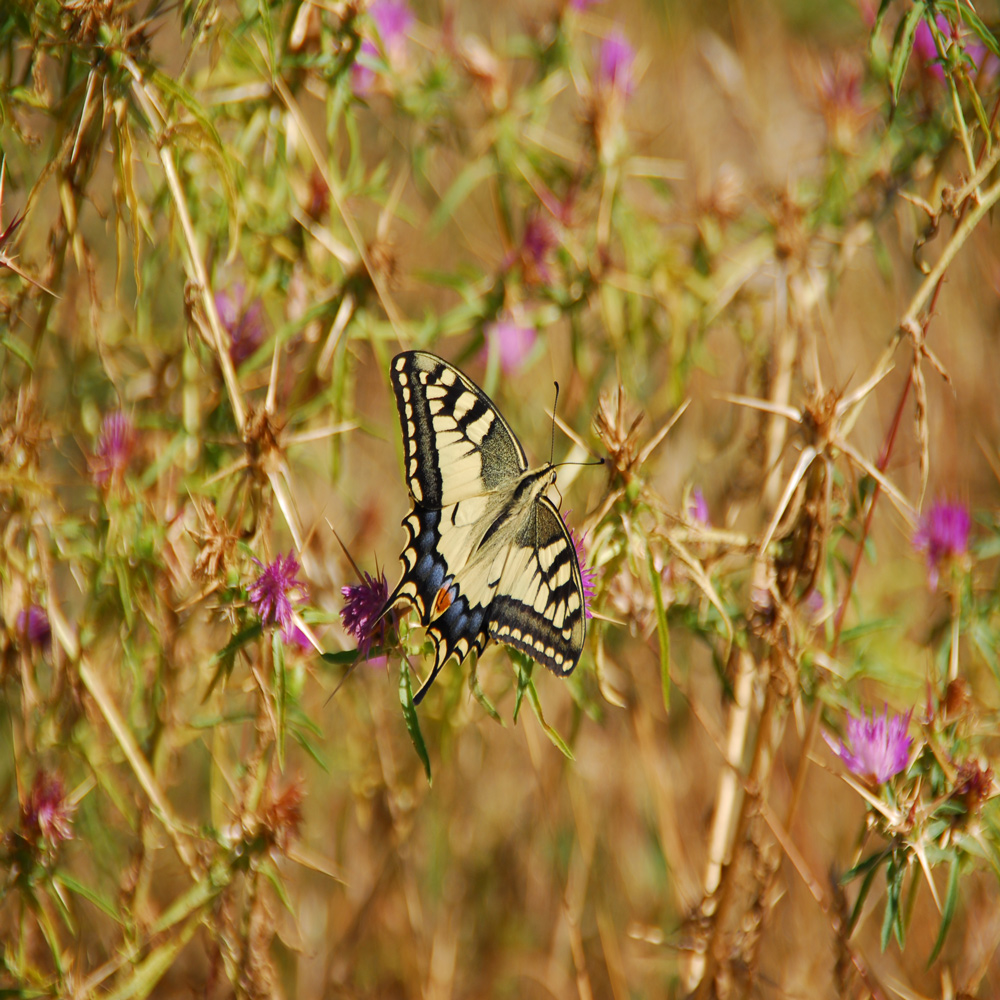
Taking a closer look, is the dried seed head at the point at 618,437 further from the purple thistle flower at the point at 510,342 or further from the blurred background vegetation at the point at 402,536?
the purple thistle flower at the point at 510,342

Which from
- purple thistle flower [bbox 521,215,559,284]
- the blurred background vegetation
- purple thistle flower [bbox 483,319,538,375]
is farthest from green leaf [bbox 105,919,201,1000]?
purple thistle flower [bbox 521,215,559,284]

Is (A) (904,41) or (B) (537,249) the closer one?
(A) (904,41)

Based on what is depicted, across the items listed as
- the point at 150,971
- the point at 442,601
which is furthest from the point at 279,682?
the point at 150,971

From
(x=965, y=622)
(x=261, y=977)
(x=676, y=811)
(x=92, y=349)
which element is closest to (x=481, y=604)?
(x=261, y=977)

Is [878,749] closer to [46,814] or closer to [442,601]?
[442,601]

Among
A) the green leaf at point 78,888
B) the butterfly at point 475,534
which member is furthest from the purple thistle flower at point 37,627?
the butterfly at point 475,534

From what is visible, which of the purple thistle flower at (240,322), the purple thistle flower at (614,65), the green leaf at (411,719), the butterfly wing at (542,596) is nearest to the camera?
the green leaf at (411,719)

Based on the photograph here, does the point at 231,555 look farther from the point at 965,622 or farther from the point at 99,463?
the point at 965,622
